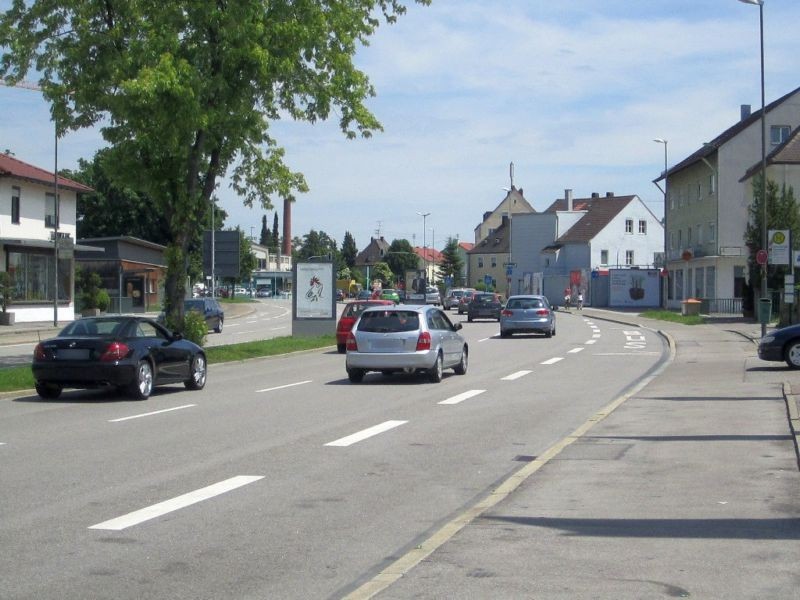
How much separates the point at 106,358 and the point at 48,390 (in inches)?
59.6

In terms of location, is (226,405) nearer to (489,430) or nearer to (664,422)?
(489,430)

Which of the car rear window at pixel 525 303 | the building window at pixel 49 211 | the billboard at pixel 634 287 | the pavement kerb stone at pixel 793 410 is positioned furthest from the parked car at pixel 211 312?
the billboard at pixel 634 287

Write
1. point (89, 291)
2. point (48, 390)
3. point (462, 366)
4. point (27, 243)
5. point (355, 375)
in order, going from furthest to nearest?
point (89, 291) < point (27, 243) < point (462, 366) < point (355, 375) < point (48, 390)

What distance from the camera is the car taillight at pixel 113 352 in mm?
16969

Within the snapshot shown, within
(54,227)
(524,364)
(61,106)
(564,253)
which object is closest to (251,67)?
(61,106)

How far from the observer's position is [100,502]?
8719 millimetres

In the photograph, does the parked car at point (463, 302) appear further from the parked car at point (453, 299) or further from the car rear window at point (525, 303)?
the car rear window at point (525, 303)

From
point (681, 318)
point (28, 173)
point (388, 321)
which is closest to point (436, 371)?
point (388, 321)

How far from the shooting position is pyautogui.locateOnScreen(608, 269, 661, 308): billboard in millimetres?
80250

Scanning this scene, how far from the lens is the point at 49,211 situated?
55.3 meters

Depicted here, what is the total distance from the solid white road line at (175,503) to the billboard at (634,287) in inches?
2868

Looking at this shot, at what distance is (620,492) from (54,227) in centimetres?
5055

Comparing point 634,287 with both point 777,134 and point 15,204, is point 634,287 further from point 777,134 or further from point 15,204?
point 15,204

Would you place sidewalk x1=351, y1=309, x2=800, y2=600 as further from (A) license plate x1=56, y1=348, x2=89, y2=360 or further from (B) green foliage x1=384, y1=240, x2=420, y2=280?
(B) green foliage x1=384, y1=240, x2=420, y2=280
